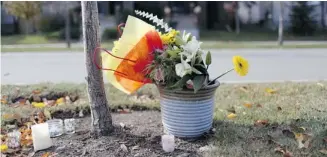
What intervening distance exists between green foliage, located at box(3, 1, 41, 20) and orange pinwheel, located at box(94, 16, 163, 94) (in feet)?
45.4

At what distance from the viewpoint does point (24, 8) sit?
15.9 m

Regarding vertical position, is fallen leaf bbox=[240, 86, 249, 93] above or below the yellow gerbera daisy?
below

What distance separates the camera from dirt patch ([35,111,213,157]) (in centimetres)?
301

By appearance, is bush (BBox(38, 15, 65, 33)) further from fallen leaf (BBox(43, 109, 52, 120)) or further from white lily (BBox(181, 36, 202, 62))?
white lily (BBox(181, 36, 202, 62))

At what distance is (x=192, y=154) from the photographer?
2975 millimetres

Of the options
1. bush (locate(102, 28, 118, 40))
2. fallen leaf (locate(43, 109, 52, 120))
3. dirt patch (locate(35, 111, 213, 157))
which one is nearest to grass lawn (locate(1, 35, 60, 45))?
bush (locate(102, 28, 118, 40))

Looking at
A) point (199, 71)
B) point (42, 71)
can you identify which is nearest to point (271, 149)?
point (199, 71)

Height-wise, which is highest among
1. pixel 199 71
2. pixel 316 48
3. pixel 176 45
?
pixel 176 45

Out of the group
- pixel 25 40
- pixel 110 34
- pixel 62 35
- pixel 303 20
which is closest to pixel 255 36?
pixel 303 20

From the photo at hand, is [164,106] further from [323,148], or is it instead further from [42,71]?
[42,71]

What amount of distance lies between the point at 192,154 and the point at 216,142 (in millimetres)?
270

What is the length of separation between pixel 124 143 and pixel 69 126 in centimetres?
79

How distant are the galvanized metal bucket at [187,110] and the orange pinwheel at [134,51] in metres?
0.28

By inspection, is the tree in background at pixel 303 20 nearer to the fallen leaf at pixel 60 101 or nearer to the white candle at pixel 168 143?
the fallen leaf at pixel 60 101
